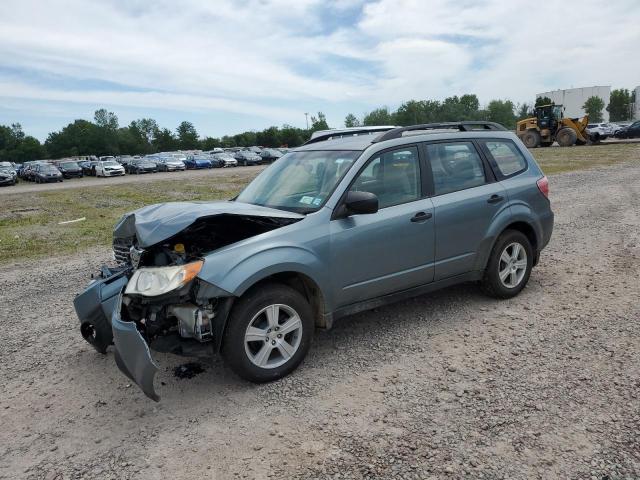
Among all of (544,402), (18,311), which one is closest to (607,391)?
(544,402)

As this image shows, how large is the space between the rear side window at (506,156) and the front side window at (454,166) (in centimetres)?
25

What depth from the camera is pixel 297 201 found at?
435 cm

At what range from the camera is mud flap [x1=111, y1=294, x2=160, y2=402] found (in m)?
3.20

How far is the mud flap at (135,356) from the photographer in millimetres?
3195

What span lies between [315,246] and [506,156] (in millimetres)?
2646

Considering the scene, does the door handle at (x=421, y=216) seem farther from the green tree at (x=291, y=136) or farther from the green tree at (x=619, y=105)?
the green tree at (x=619, y=105)

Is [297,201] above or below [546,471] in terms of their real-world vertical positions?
above

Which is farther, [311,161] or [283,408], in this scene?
[311,161]

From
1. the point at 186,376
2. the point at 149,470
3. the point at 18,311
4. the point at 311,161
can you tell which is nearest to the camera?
the point at 149,470

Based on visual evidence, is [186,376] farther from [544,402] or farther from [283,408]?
[544,402]

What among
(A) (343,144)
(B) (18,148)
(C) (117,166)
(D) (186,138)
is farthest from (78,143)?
(A) (343,144)

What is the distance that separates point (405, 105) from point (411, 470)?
314 ft

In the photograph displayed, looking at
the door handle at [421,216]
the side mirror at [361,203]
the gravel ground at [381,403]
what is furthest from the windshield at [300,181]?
the gravel ground at [381,403]

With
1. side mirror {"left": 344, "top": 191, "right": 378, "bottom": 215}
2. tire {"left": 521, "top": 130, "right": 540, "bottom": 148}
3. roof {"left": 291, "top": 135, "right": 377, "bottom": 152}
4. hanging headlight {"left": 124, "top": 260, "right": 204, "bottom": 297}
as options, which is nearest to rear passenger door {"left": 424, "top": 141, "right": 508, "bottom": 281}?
roof {"left": 291, "top": 135, "right": 377, "bottom": 152}
